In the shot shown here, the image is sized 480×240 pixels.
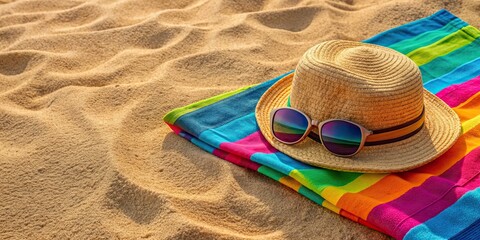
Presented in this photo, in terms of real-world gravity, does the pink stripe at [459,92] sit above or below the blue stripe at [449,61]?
above

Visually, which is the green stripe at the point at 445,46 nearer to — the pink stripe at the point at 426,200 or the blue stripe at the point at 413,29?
A: the blue stripe at the point at 413,29

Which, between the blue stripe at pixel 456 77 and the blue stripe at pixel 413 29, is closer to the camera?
the blue stripe at pixel 456 77

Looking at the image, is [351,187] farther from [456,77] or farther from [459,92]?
[456,77]

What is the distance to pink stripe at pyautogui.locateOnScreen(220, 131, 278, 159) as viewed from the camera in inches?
82.5

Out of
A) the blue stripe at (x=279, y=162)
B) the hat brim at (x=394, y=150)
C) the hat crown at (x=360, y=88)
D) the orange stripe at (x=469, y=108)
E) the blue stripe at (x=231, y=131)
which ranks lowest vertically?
the orange stripe at (x=469, y=108)

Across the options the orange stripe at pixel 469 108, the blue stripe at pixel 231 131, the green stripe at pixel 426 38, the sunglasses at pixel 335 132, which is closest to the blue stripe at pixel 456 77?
the orange stripe at pixel 469 108

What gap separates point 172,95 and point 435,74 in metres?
1.17

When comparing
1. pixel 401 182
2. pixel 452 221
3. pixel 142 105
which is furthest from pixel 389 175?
pixel 142 105

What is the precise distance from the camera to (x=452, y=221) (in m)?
1.78

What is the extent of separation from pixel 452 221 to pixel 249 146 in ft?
2.37

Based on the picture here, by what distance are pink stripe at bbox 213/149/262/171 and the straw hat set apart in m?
0.11

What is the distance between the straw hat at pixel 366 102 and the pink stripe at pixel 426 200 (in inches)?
3.3

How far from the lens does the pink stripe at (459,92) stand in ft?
8.06

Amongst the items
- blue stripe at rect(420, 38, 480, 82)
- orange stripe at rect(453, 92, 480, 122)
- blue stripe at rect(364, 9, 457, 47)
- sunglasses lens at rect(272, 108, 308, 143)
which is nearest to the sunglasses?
sunglasses lens at rect(272, 108, 308, 143)
